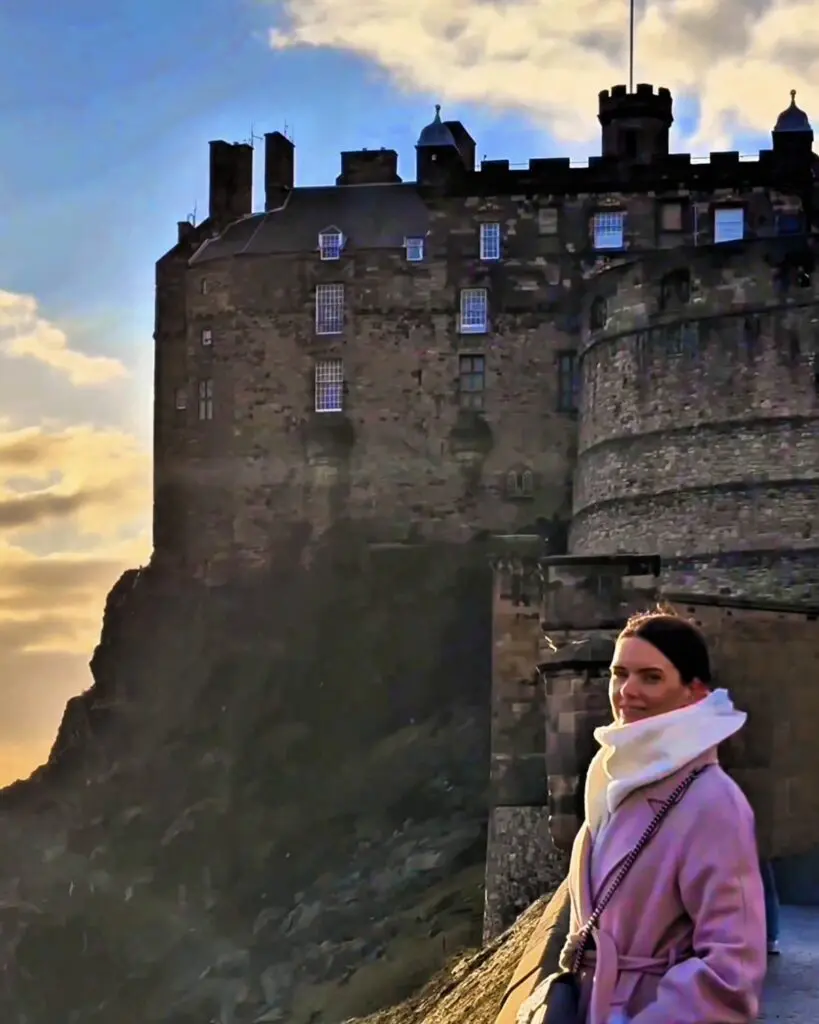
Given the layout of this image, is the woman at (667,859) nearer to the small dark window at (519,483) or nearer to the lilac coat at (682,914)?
the lilac coat at (682,914)

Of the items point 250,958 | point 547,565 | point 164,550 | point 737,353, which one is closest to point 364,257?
point 164,550

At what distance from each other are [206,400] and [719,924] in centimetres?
3501

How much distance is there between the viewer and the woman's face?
426 cm

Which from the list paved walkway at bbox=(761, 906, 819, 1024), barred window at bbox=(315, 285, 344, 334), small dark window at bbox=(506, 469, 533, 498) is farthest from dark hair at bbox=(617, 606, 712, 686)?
barred window at bbox=(315, 285, 344, 334)

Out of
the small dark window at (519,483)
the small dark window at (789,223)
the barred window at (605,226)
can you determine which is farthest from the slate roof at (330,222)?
the small dark window at (789,223)

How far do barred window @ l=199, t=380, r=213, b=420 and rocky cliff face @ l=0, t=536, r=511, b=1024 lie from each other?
12.3 feet

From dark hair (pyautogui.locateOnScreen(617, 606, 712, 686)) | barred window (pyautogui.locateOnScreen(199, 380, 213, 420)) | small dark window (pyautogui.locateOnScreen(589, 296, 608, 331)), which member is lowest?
dark hair (pyautogui.locateOnScreen(617, 606, 712, 686))

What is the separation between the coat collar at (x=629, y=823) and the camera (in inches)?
162

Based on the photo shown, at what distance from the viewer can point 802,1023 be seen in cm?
646

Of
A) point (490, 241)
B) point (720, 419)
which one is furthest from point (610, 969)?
point (490, 241)

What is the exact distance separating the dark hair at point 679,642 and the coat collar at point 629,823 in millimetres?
215

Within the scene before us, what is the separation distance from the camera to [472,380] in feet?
118

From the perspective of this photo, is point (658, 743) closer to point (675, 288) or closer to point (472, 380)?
point (675, 288)

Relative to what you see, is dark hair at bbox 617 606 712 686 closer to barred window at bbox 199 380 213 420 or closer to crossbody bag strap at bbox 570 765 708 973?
crossbody bag strap at bbox 570 765 708 973
